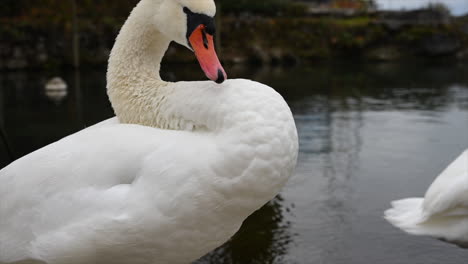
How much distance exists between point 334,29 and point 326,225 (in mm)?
27410

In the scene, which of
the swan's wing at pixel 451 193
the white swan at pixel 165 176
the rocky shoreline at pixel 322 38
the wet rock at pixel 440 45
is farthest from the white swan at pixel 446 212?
the wet rock at pixel 440 45

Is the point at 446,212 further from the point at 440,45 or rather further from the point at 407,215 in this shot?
the point at 440,45

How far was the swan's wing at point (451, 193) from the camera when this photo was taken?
145 inches

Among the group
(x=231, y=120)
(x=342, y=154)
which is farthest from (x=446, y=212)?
(x=342, y=154)

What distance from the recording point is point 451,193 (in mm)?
3725

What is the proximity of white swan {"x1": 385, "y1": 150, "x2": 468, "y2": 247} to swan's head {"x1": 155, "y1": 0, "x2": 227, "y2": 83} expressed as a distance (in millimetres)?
2256

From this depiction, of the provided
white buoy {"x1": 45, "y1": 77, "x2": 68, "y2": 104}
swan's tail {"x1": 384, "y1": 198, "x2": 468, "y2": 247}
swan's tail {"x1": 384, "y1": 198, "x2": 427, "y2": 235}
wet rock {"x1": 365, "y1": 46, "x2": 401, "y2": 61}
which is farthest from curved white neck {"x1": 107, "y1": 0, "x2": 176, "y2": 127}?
wet rock {"x1": 365, "y1": 46, "x2": 401, "y2": 61}

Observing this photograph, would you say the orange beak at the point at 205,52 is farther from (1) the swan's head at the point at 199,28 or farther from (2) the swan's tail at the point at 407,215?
(2) the swan's tail at the point at 407,215

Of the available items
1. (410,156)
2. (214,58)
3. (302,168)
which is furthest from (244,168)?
(410,156)

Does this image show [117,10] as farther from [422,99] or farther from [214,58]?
[214,58]

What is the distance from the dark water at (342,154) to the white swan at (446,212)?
92 mm

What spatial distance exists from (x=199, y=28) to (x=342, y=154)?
5188 millimetres

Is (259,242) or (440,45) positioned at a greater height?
(440,45)

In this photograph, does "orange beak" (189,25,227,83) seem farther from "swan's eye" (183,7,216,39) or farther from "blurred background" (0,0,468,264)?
"blurred background" (0,0,468,264)
